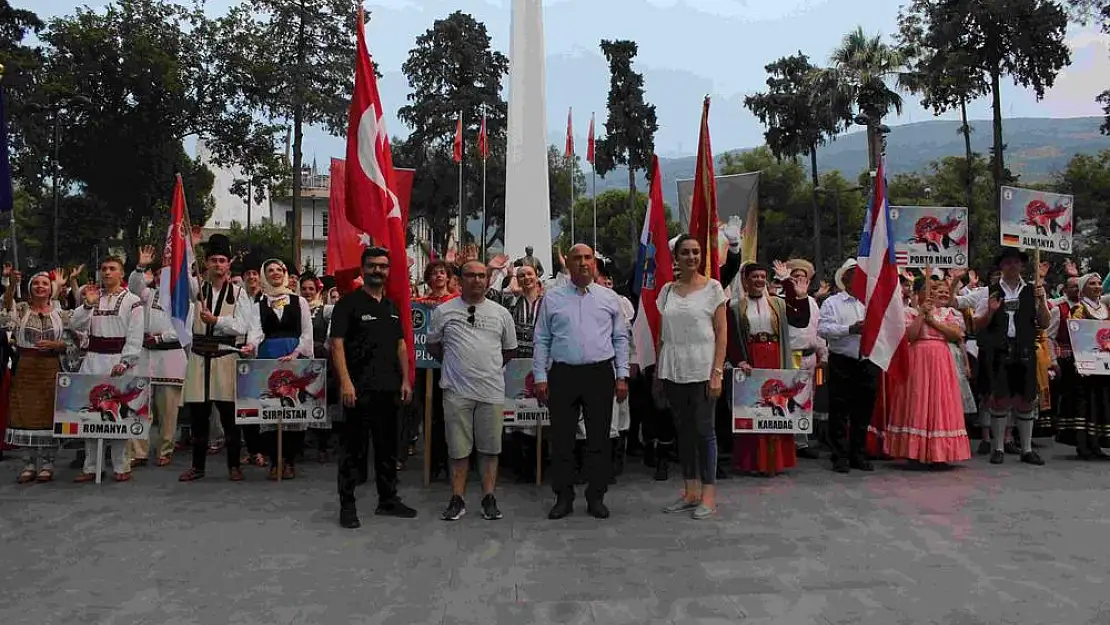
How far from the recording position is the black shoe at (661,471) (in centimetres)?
811

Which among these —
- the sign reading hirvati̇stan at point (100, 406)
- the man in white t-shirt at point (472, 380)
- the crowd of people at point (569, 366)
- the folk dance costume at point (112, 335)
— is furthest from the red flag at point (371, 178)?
the sign reading hirvati̇stan at point (100, 406)

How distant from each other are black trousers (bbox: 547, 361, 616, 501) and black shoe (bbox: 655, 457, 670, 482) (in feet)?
5.25

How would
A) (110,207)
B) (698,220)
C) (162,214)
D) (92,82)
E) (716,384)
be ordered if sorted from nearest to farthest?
1. (716,384)
2. (698,220)
3. (92,82)
4. (110,207)
5. (162,214)

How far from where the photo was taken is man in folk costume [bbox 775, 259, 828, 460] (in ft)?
28.1

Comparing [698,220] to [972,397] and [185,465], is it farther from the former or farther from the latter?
[185,465]

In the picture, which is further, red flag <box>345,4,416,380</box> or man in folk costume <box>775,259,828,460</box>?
man in folk costume <box>775,259,828,460</box>

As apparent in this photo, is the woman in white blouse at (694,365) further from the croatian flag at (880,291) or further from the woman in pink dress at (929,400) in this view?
the woman in pink dress at (929,400)

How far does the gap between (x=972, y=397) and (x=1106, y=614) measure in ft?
19.6

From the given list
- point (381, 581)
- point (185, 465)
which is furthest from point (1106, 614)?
point (185, 465)

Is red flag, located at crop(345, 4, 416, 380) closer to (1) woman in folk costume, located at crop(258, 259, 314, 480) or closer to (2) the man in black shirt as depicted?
(2) the man in black shirt

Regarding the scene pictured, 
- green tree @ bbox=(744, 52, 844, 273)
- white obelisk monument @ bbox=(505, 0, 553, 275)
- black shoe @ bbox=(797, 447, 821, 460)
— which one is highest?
green tree @ bbox=(744, 52, 844, 273)

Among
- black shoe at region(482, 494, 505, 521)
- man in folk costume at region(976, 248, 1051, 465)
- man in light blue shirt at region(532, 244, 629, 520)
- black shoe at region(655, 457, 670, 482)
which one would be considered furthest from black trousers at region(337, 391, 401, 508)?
man in folk costume at region(976, 248, 1051, 465)

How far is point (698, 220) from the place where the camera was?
25.7 ft

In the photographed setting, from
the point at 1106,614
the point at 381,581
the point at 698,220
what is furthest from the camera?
the point at 698,220
